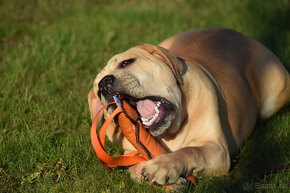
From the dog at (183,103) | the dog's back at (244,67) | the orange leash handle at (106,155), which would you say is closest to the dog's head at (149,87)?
the dog at (183,103)

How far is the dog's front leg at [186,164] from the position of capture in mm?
2912

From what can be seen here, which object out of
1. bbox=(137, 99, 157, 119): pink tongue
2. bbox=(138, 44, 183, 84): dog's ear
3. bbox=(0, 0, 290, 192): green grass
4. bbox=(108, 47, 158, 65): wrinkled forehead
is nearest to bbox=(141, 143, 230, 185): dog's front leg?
bbox=(0, 0, 290, 192): green grass

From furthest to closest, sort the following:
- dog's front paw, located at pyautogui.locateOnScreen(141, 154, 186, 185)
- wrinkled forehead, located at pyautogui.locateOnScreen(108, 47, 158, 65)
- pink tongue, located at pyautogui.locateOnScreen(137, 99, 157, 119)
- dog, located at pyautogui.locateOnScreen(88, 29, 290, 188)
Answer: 1. wrinkled forehead, located at pyautogui.locateOnScreen(108, 47, 158, 65)
2. pink tongue, located at pyautogui.locateOnScreen(137, 99, 157, 119)
3. dog, located at pyautogui.locateOnScreen(88, 29, 290, 188)
4. dog's front paw, located at pyautogui.locateOnScreen(141, 154, 186, 185)

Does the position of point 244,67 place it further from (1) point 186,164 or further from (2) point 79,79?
(2) point 79,79

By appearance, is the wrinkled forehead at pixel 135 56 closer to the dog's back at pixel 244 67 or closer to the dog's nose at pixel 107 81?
the dog's nose at pixel 107 81

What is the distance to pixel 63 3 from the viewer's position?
8125 millimetres

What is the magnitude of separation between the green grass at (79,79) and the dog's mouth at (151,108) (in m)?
0.49

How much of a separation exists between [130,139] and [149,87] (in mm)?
444

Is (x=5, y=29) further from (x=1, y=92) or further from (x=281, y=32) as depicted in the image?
(x=281, y=32)

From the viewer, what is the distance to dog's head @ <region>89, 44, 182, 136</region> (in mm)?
3258

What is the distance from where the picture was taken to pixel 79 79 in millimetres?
5344

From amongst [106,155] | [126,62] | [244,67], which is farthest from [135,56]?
[244,67]

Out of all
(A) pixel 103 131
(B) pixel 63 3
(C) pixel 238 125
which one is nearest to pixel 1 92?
(A) pixel 103 131

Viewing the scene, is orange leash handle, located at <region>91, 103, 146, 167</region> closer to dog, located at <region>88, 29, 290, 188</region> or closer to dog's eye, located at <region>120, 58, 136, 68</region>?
dog, located at <region>88, 29, 290, 188</region>
